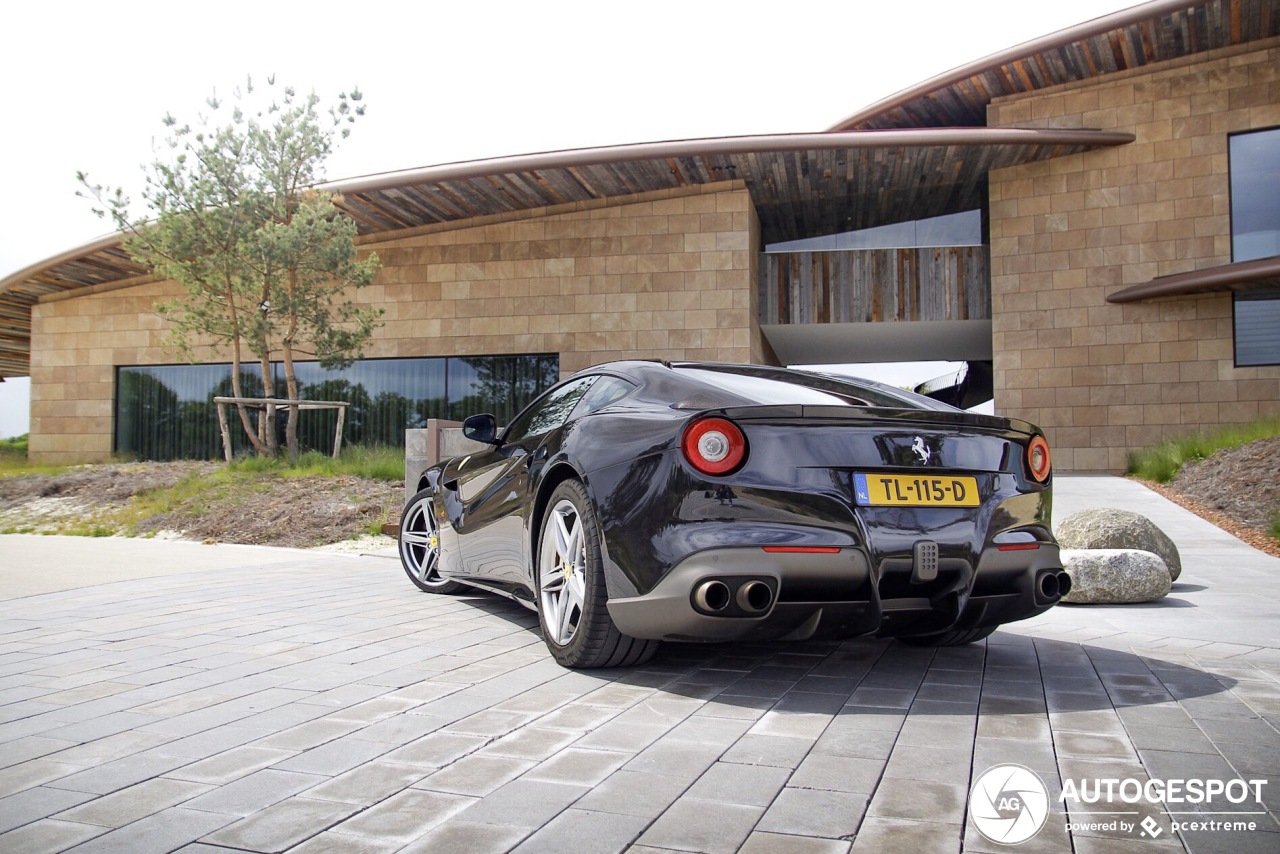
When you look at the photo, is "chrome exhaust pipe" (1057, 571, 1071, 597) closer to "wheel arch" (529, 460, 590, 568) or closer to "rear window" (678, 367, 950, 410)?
"rear window" (678, 367, 950, 410)

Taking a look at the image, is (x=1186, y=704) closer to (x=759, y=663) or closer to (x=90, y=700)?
(x=759, y=663)

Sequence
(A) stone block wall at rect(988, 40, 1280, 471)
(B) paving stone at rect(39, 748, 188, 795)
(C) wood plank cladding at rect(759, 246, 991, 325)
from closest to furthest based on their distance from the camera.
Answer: (B) paving stone at rect(39, 748, 188, 795) < (A) stone block wall at rect(988, 40, 1280, 471) < (C) wood plank cladding at rect(759, 246, 991, 325)

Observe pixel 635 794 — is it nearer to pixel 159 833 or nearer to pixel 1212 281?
pixel 159 833

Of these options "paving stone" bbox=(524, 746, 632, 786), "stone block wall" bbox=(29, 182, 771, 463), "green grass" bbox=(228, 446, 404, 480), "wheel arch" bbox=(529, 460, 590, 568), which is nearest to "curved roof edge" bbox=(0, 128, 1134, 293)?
"stone block wall" bbox=(29, 182, 771, 463)

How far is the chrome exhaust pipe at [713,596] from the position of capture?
121 inches

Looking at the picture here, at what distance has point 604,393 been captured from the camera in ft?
13.6

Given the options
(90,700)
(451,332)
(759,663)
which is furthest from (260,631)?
(451,332)

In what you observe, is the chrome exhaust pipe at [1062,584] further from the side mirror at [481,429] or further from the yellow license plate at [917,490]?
the side mirror at [481,429]

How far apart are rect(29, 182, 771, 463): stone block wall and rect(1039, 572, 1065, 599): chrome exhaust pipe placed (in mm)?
15736

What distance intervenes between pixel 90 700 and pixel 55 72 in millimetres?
4482

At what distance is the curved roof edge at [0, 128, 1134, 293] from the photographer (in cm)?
1731

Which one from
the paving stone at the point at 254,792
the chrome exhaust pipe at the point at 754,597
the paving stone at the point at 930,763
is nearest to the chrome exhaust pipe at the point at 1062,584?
the paving stone at the point at 930,763

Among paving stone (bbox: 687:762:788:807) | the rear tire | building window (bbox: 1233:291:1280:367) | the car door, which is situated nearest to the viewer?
paving stone (bbox: 687:762:788:807)

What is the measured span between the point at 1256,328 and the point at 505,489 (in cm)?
1864
